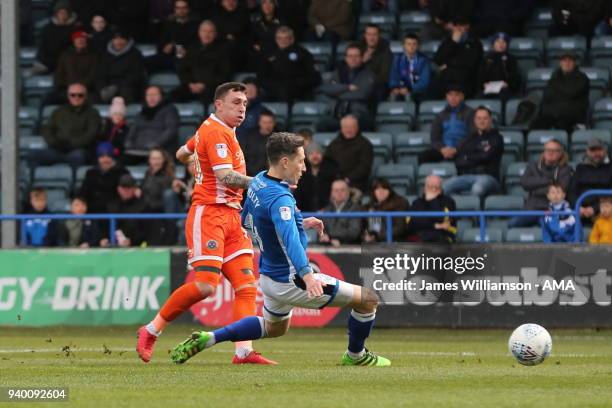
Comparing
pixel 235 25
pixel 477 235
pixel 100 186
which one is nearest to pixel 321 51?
pixel 235 25

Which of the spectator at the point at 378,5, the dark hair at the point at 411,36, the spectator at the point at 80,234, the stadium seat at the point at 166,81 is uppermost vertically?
the spectator at the point at 378,5

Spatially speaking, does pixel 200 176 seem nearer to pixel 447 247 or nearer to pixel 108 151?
pixel 447 247

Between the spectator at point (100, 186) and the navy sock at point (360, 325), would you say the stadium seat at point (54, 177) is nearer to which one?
the spectator at point (100, 186)

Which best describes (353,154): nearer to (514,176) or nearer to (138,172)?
(514,176)

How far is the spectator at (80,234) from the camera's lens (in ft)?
62.7

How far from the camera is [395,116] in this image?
22.1 metres

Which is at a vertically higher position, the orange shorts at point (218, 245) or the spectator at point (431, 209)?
the orange shorts at point (218, 245)

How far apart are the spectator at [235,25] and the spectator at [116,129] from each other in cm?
205

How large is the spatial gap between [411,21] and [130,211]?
625 cm

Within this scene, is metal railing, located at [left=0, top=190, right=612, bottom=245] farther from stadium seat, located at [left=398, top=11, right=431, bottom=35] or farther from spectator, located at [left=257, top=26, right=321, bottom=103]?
stadium seat, located at [left=398, top=11, right=431, bottom=35]

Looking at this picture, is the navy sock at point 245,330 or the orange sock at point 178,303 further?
the orange sock at point 178,303

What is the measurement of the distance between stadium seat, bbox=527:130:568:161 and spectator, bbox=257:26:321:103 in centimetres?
357

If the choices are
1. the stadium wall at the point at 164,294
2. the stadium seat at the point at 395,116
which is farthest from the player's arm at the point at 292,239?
the stadium seat at the point at 395,116

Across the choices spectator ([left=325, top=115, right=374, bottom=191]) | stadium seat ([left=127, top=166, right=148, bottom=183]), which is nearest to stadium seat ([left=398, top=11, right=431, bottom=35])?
spectator ([left=325, top=115, right=374, bottom=191])
